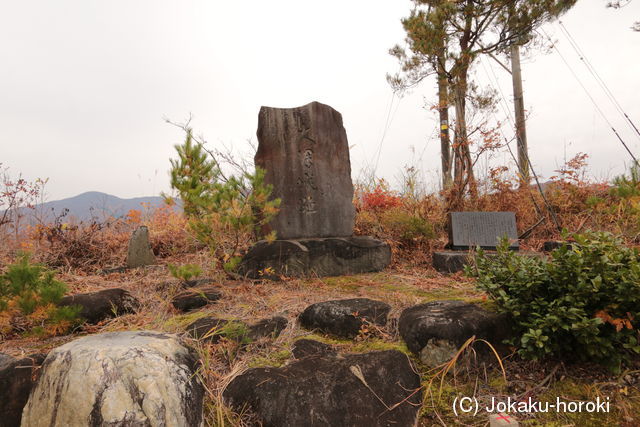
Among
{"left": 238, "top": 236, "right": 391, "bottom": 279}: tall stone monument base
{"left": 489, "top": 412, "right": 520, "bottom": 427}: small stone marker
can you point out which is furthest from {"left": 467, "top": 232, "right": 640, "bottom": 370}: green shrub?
{"left": 238, "top": 236, "right": 391, "bottom": 279}: tall stone monument base

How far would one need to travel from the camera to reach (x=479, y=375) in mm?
1696

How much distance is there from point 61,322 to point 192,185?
1.33 m

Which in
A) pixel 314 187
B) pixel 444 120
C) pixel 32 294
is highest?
pixel 444 120

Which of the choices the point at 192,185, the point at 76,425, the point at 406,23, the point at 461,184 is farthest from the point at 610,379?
the point at 406,23

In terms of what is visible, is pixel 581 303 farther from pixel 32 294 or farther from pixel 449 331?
pixel 32 294

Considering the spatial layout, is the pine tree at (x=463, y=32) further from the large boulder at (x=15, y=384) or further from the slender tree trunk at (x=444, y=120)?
the large boulder at (x=15, y=384)

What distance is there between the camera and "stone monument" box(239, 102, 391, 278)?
3758 mm

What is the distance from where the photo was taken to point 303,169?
392 cm

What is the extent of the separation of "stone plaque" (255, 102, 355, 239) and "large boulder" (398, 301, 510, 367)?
2130mm

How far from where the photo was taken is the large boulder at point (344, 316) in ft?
7.01

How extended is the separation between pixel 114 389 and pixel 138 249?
3132 millimetres

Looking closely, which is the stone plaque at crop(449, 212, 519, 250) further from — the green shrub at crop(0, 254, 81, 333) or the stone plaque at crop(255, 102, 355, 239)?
the green shrub at crop(0, 254, 81, 333)

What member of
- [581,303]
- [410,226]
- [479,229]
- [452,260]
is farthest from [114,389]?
[479,229]

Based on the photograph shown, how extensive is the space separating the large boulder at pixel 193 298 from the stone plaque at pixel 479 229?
295 cm
